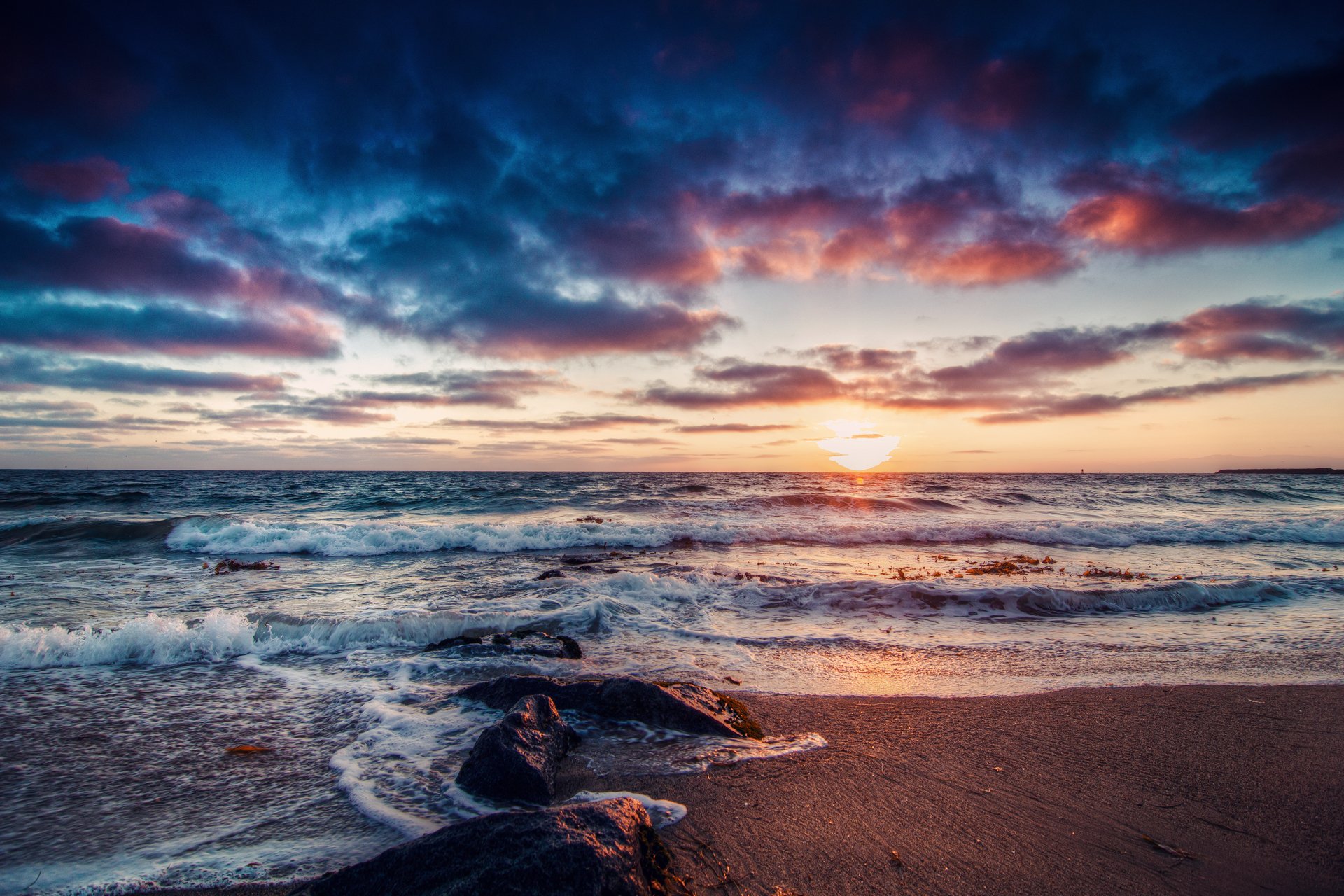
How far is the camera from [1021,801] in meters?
4.06

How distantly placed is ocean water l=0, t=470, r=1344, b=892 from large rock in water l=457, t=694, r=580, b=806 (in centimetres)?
17

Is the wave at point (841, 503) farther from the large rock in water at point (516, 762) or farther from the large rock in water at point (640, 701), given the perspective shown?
the large rock in water at point (516, 762)

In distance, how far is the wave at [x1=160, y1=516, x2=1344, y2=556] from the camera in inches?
754

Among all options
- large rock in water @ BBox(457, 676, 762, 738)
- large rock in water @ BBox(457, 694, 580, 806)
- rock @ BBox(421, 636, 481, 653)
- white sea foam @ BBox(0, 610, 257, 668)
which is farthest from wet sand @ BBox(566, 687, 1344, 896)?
white sea foam @ BBox(0, 610, 257, 668)

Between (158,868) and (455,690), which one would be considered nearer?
(158,868)

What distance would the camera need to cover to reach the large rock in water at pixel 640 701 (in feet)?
17.0

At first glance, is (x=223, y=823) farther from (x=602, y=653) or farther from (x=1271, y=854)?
(x=1271, y=854)

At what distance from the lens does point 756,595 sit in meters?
11.4

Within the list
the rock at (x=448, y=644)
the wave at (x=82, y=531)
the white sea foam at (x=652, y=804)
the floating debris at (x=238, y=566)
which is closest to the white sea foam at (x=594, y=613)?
the rock at (x=448, y=644)

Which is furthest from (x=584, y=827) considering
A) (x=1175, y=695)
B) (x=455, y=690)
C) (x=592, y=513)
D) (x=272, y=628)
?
(x=592, y=513)

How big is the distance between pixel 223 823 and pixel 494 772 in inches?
70.0

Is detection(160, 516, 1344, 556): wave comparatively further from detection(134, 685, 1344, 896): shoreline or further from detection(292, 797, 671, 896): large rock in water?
detection(292, 797, 671, 896): large rock in water

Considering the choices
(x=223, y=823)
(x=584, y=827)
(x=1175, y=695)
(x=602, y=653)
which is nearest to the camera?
(x=584, y=827)

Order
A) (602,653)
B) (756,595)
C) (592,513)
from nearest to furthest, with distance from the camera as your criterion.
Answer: (602,653) → (756,595) → (592,513)
